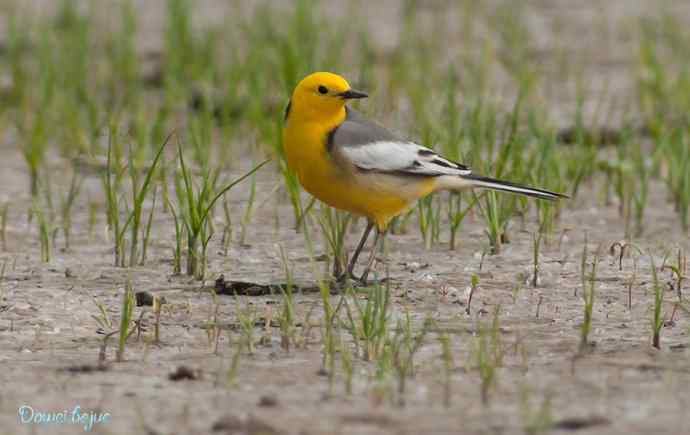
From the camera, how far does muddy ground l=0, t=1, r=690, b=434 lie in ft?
12.6

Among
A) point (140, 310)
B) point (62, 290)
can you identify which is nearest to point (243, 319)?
point (140, 310)

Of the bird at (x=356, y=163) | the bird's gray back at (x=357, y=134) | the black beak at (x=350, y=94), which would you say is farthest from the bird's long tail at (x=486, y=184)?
the black beak at (x=350, y=94)

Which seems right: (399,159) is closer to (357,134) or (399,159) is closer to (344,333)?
(357,134)

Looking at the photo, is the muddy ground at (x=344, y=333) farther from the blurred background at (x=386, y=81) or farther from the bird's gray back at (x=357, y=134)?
the bird's gray back at (x=357, y=134)

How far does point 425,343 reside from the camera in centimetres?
470

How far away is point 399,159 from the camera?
569cm

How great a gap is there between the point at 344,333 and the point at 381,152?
3.46ft

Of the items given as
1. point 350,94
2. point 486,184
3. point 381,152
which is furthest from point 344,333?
point 350,94

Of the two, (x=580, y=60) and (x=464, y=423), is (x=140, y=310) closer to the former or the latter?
(x=464, y=423)

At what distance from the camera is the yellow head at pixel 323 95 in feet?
18.8

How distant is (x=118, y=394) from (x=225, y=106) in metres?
4.44

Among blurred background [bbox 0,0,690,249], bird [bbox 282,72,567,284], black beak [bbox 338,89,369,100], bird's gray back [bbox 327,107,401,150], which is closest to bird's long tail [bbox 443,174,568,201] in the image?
bird [bbox 282,72,567,284]

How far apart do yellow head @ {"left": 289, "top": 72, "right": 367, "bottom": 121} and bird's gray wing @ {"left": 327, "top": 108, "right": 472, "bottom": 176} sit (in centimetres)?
8

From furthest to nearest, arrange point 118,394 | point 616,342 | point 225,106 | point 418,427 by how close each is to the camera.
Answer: point 225,106
point 616,342
point 118,394
point 418,427
